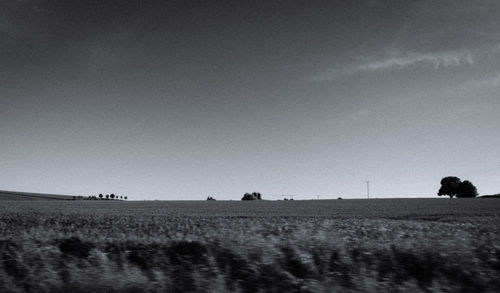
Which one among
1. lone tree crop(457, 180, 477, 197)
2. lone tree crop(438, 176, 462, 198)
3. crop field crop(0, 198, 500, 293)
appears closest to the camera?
crop field crop(0, 198, 500, 293)

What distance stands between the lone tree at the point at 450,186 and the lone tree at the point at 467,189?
94.4 inches

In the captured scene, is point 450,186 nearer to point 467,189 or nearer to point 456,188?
point 456,188

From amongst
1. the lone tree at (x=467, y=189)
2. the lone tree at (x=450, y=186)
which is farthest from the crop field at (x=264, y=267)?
the lone tree at (x=450, y=186)

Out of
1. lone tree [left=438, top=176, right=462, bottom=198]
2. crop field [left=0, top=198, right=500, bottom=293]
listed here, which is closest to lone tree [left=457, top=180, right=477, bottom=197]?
lone tree [left=438, top=176, right=462, bottom=198]

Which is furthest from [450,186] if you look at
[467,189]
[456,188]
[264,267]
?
[264,267]

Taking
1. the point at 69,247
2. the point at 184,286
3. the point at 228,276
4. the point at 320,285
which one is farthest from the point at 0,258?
the point at 320,285

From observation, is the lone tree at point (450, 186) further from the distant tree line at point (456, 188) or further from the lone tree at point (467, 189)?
the lone tree at point (467, 189)

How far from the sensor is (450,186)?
5689 inches

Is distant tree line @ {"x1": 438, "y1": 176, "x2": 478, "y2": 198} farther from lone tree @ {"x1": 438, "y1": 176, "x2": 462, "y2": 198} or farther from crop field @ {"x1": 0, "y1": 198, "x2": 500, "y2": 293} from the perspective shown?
crop field @ {"x1": 0, "y1": 198, "x2": 500, "y2": 293}

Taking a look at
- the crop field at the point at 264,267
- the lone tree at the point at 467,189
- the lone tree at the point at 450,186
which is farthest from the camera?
the lone tree at the point at 450,186

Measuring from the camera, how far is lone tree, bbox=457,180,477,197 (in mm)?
134750

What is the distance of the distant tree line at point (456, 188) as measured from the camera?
136 m

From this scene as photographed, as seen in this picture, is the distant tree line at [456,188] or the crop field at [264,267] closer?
the crop field at [264,267]

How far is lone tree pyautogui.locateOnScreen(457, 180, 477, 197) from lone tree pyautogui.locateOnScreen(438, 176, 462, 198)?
2.40m
